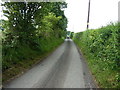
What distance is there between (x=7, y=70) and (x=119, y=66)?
592 centimetres

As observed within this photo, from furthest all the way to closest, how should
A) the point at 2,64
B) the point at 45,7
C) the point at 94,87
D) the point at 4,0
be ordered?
the point at 45,7, the point at 4,0, the point at 2,64, the point at 94,87

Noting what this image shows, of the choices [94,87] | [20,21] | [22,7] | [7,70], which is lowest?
[94,87]

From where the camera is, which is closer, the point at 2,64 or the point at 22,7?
the point at 2,64

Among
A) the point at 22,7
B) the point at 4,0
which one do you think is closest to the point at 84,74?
the point at 22,7

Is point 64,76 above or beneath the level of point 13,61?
beneath

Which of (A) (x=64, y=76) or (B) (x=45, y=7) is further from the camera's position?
(B) (x=45, y=7)

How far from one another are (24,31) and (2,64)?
3866 millimetres

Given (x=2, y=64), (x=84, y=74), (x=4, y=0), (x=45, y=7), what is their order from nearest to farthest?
(x=2, y=64) < (x=84, y=74) < (x=4, y=0) < (x=45, y=7)

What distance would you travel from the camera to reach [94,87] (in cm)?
543

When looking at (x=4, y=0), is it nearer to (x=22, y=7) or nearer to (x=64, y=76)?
(x=22, y=7)

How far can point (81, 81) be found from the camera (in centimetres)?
607

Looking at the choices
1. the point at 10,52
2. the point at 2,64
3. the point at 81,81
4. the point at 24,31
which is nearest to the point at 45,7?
the point at 24,31

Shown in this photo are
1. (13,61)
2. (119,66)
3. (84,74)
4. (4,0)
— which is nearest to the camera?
(119,66)

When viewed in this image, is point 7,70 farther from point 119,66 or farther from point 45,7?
point 45,7
